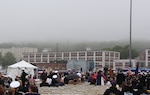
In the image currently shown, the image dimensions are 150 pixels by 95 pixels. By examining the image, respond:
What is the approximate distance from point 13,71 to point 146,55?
130049mm

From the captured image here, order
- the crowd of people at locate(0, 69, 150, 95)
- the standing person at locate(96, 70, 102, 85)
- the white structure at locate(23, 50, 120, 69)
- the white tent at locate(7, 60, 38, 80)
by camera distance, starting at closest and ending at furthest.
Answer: the crowd of people at locate(0, 69, 150, 95), the standing person at locate(96, 70, 102, 85), the white tent at locate(7, 60, 38, 80), the white structure at locate(23, 50, 120, 69)

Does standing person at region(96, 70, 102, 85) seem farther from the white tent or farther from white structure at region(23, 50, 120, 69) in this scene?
white structure at region(23, 50, 120, 69)

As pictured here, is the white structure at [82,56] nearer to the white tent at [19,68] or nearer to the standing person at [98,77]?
the white tent at [19,68]

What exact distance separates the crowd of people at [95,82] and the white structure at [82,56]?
5221 inches

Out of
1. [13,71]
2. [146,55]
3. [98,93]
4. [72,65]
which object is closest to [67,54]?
[146,55]

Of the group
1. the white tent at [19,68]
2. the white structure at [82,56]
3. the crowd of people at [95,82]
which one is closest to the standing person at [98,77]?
the crowd of people at [95,82]

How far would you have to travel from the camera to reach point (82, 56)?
552 ft

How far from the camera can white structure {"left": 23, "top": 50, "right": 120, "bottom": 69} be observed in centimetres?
16488

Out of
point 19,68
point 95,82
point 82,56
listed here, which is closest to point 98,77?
point 95,82

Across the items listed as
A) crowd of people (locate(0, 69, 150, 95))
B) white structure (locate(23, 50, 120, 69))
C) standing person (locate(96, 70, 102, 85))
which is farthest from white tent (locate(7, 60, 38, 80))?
white structure (locate(23, 50, 120, 69))

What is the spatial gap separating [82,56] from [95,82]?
142 meters

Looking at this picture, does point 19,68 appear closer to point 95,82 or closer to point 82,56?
Result: point 95,82

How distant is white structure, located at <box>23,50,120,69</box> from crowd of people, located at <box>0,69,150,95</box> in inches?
5221

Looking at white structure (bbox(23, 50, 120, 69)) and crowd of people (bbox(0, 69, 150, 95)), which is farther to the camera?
white structure (bbox(23, 50, 120, 69))
